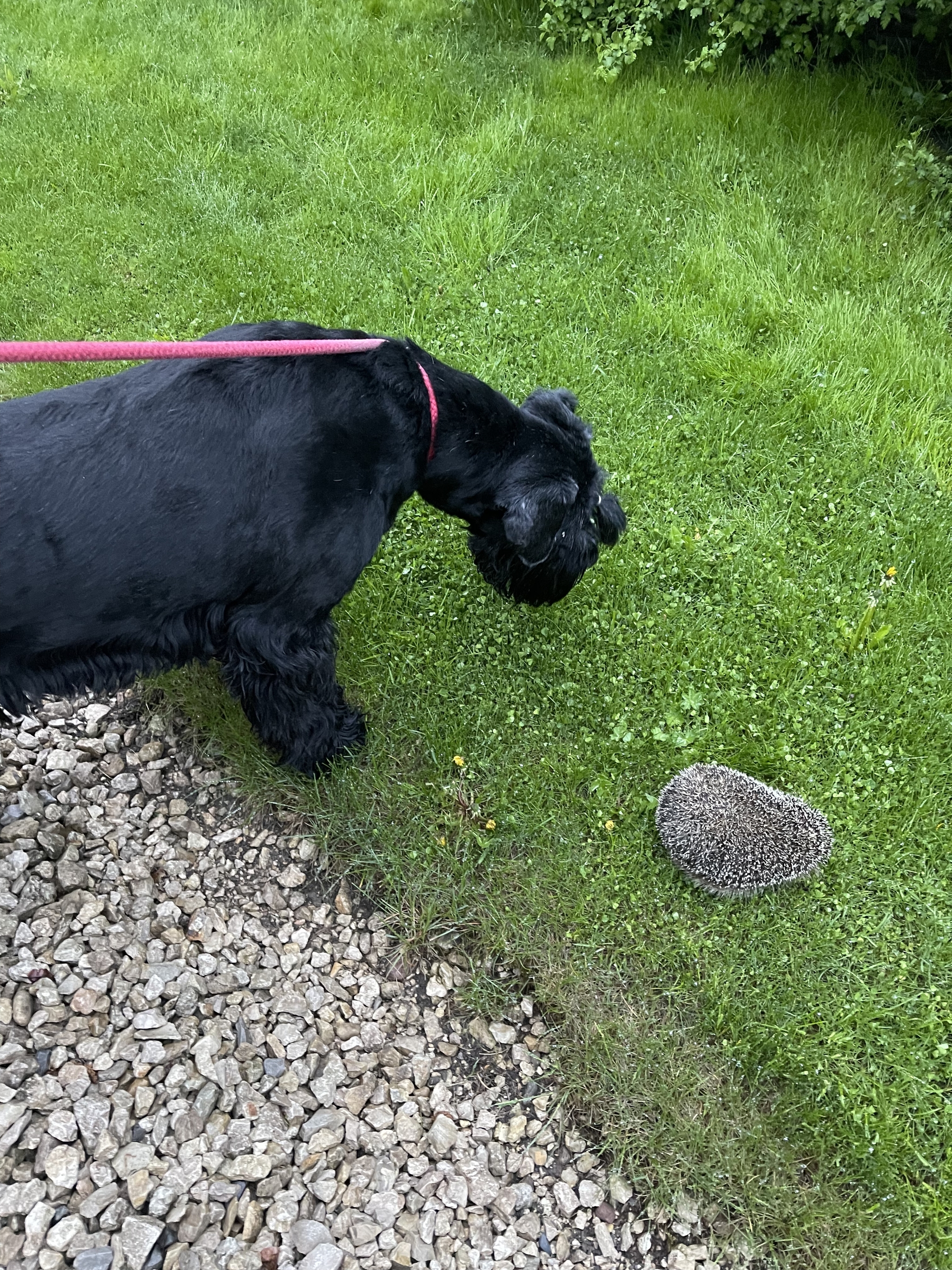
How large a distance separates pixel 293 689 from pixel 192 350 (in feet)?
3.54

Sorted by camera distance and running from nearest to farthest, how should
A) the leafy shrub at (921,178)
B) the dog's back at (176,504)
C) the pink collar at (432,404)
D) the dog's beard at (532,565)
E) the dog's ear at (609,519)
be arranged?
the dog's back at (176,504) → the pink collar at (432,404) → the dog's beard at (532,565) → the dog's ear at (609,519) → the leafy shrub at (921,178)

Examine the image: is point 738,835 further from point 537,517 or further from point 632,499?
point 632,499

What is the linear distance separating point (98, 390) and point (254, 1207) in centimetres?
225

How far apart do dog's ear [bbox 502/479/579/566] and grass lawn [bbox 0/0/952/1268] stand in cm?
65

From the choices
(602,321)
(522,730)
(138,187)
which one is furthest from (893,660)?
(138,187)

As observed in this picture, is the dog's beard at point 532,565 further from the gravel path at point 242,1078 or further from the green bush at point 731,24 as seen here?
the green bush at point 731,24

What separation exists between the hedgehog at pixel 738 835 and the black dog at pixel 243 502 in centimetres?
98

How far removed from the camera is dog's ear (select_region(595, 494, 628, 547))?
3.29 m

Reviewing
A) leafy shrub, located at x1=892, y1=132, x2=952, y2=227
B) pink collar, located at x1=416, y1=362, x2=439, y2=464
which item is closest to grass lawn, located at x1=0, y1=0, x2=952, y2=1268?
leafy shrub, located at x1=892, y1=132, x2=952, y2=227

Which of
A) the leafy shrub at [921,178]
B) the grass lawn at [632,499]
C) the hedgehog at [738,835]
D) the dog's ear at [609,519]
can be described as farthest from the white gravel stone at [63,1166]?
the leafy shrub at [921,178]

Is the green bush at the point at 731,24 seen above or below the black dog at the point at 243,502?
above

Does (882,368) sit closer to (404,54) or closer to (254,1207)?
(404,54)

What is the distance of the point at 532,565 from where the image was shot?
3.16 m

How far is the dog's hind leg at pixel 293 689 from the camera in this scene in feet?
9.09
